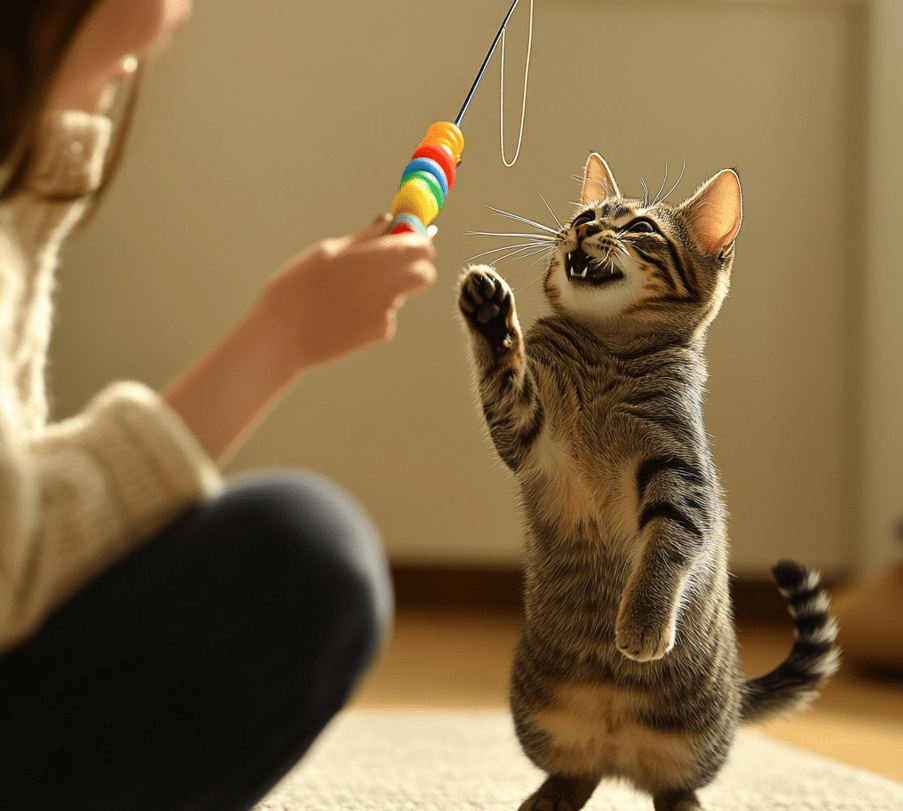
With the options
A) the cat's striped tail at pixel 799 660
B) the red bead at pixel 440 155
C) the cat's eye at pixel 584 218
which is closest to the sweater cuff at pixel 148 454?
the red bead at pixel 440 155

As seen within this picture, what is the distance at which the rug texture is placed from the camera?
1.06m

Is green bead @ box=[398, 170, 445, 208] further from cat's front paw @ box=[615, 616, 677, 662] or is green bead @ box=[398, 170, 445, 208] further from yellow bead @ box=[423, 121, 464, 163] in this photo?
cat's front paw @ box=[615, 616, 677, 662]

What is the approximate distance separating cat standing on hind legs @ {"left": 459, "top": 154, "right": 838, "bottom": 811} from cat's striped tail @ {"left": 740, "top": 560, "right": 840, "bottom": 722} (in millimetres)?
76

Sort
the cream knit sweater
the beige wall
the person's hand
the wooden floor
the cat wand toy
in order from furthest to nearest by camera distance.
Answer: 1. the beige wall
2. the wooden floor
3. the cat wand toy
4. the person's hand
5. the cream knit sweater

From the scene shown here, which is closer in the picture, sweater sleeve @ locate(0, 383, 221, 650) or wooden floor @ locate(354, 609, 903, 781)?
sweater sleeve @ locate(0, 383, 221, 650)

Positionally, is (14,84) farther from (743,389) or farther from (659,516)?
(743,389)

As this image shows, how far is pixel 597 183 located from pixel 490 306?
0.28m

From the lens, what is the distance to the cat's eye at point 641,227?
915mm

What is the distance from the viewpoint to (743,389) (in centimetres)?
214

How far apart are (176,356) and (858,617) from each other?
5.26 feet

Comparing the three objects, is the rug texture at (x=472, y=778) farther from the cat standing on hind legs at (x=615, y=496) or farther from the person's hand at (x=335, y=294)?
the person's hand at (x=335, y=294)

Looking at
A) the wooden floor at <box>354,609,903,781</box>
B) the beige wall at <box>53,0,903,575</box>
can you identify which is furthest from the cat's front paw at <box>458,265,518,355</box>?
the beige wall at <box>53,0,903,575</box>

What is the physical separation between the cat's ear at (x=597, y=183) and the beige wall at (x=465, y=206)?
93cm

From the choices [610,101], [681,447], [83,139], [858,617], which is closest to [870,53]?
[610,101]
